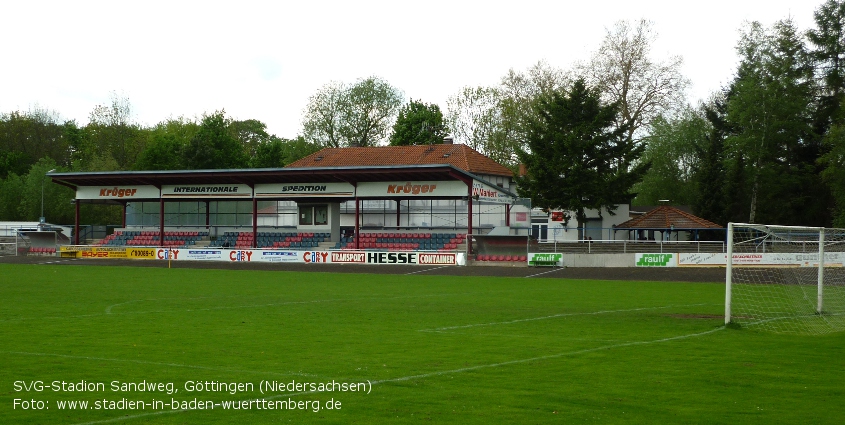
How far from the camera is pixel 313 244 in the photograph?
2391 inches

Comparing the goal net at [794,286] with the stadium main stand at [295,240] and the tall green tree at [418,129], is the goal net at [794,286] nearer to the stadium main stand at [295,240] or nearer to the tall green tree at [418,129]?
the stadium main stand at [295,240]

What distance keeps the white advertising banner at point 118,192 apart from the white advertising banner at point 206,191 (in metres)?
1.12

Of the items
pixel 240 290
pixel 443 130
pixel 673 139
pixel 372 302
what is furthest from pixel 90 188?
pixel 673 139

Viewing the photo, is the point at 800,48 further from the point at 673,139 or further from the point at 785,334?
the point at 785,334

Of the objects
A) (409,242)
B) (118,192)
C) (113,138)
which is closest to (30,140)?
(113,138)

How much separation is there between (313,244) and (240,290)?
3080cm

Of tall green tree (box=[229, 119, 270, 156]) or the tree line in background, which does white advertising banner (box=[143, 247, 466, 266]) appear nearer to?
the tree line in background

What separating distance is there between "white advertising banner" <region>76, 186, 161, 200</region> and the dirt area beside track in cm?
1019

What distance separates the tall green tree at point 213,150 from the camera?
94.4m

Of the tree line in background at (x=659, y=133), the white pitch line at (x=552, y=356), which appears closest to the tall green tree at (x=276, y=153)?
the tree line in background at (x=659, y=133)

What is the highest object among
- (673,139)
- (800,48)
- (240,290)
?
(800,48)

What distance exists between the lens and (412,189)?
56.4m

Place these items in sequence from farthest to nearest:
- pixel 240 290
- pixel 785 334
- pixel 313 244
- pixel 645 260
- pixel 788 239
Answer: pixel 313 244
pixel 645 260
pixel 240 290
pixel 788 239
pixel 785 334

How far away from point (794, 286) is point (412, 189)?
109 feet
